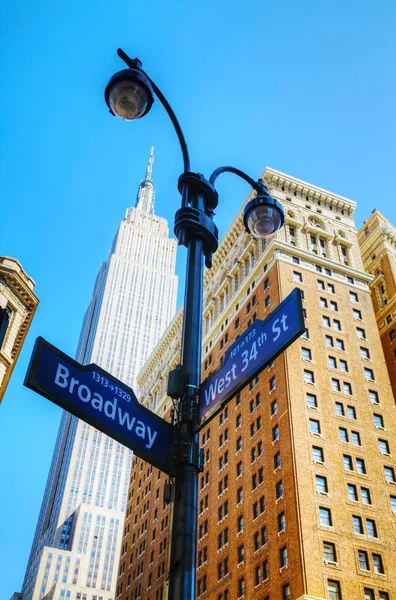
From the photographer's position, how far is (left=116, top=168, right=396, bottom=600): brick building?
46.4 meters

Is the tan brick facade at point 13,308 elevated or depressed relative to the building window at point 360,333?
depressed

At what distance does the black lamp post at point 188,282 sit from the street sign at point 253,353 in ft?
0.89

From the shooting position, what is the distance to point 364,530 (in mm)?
48438

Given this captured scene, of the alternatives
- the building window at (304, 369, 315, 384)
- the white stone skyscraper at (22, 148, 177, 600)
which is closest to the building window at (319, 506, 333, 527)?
the building window at (304, 369, 315, 384)

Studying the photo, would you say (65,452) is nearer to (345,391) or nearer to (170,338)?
(170,338)

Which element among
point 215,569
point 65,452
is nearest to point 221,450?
point 215,569

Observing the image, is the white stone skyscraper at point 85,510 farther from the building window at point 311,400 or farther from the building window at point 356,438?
the building window at point 356,438

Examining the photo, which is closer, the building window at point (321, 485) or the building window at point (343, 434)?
the building window at point (321, 485)

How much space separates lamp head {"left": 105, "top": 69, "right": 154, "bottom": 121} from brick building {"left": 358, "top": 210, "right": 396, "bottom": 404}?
194 feet

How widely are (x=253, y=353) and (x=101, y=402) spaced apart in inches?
83.4

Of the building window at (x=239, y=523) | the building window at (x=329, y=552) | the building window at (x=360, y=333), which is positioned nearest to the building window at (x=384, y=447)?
the building window at (x=360, y=333)

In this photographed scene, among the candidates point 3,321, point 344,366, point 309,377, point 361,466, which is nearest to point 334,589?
point 361,466

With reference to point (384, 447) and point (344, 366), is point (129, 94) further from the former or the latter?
point (344, 366)

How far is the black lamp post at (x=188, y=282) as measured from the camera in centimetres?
757
